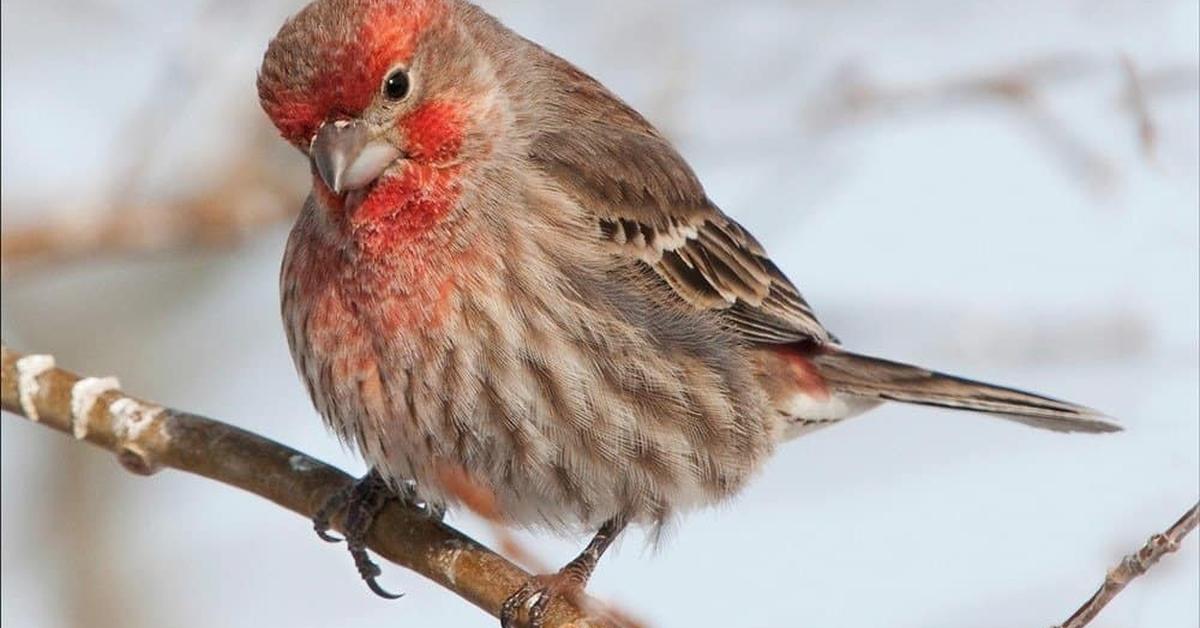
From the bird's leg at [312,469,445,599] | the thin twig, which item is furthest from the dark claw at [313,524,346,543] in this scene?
the thin twig

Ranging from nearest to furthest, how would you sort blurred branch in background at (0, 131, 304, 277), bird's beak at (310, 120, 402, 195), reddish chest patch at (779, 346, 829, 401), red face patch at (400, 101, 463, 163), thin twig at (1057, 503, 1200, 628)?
thin twig at (1057, 503, 1200, 628)
bird's beak at (310, 120, 402, 195)
red face patch at (400, 101, 463, 163)
reddish chest patch at (779, 346, 829, 401)
blurred branch in background at (0, 131, 304, 277)

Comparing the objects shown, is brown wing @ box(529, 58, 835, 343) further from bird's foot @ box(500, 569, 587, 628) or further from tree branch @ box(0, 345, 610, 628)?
bird's foot @ box(500, 569, 587, 628)

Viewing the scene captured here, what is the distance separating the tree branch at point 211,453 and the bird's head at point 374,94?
997mm

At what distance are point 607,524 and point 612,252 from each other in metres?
1.03

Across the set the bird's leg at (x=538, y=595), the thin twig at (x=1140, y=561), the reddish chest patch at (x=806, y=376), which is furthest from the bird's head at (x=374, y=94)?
the thin twig at (x=1140, y=561)

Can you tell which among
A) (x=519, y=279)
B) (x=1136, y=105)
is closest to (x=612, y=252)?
(x=519, y=279)

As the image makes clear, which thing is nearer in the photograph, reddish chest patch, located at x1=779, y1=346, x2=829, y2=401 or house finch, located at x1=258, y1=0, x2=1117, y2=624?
house finch, located at x1=258, y1=0, x2=1117, y2=624

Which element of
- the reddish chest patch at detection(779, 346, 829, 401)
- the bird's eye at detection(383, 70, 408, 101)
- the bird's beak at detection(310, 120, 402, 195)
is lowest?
the bird's beak at detection(310, 120, 402, 195)

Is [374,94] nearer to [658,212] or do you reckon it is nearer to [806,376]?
[658,212]

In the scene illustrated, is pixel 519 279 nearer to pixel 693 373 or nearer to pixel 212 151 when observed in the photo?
pixel 693 373

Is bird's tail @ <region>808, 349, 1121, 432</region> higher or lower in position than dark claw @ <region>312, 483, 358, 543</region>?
higher

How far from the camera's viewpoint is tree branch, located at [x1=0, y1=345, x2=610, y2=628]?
6.76 metres

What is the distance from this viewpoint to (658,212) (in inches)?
306

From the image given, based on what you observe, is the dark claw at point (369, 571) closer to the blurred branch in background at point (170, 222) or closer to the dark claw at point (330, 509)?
the dark claw at point (330, 509)
